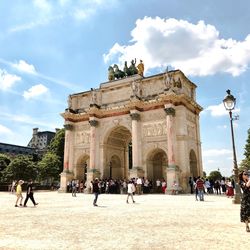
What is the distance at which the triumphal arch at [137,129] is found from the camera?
102ft

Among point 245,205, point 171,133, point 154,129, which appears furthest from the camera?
point 154,129

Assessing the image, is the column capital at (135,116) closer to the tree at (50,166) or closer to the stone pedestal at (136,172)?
the stone pedestal at (136,172)

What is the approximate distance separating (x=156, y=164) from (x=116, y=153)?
6.43 m

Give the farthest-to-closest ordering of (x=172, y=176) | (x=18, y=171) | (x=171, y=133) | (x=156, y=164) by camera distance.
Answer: (x=18, y=171)
(x=156, y=164)
(x=171, y=133)
(x=172, y=176)

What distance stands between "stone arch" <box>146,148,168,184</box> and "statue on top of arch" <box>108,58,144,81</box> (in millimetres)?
10625

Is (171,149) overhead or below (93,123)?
below

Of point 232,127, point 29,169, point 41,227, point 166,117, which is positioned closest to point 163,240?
point 41,227

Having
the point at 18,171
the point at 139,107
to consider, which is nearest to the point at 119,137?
the point at 139,107

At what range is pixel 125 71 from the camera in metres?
37.9

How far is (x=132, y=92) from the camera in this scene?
34.8m

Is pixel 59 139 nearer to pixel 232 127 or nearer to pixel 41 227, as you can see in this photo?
pixel 232 127

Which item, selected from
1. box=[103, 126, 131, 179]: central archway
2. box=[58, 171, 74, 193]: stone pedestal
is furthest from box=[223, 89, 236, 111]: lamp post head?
box=[58, 171, 74, 193]: stone pedestal

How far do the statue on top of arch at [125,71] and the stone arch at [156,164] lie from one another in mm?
10625

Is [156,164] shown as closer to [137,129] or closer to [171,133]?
[137,129]
